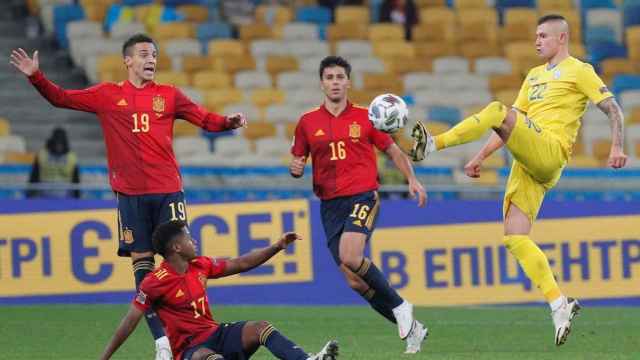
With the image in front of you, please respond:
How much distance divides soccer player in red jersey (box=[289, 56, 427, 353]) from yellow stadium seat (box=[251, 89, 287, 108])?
1077 cm

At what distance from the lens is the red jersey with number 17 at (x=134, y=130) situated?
1225 centimetres

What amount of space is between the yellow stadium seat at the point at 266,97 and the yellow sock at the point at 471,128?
1297 centimetres

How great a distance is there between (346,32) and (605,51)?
4.21m

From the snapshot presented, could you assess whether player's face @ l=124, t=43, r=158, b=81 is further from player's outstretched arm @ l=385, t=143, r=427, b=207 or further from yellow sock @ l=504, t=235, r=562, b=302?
yellow sock @ l=504, t=235, r=562, b=302

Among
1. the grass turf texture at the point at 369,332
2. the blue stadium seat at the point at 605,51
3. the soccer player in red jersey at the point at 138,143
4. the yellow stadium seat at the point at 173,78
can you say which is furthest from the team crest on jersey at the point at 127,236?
the blue stadium seat at the point at 605,51

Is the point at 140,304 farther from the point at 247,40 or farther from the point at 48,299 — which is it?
the point at 247,40

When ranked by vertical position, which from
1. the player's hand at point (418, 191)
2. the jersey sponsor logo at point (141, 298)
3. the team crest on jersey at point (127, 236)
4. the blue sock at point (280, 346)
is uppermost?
the player's hand at point (418, 191)

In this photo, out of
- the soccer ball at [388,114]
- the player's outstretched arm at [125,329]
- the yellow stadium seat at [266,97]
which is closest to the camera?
the player's outstretched arm at [125,329]

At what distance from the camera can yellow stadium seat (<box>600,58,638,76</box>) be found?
82.5 ft

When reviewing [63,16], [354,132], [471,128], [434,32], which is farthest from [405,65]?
[471,128]

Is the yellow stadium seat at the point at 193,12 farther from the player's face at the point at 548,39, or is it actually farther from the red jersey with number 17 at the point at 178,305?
the red jersey with number 17 at the point at 178,305

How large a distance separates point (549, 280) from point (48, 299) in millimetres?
7992

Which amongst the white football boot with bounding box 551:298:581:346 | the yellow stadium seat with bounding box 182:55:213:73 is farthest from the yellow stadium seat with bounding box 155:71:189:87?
the white football boot with bounding box 551:298:581:346

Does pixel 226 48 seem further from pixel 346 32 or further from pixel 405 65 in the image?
pixel 405 65
